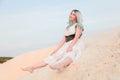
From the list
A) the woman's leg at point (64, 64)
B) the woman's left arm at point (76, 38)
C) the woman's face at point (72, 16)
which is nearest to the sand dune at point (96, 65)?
the woman's leg at point (64, 64)

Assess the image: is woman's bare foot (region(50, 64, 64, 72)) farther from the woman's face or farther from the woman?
the woman's face

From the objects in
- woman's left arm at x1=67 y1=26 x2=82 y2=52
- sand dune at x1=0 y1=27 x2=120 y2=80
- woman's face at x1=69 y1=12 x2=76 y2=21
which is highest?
woman's face at x1=69 y1=12 x2=76 y2=21

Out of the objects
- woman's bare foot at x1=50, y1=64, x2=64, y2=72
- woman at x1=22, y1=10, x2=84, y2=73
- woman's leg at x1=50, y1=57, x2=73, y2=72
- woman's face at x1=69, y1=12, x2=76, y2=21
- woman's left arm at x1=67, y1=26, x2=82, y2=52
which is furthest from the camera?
woman's face at x1=69, y1=12, x2=76, y2=21

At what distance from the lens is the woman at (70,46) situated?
952 cm

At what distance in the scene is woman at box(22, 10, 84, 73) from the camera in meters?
9.52

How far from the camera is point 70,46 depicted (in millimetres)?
9695

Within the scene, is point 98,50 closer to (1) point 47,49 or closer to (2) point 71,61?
(2) point 71,61

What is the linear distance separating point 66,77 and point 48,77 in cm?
81

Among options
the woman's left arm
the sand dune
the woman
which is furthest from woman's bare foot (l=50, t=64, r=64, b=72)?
the woman's left arm

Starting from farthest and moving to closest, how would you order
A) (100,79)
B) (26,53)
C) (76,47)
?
(26,53) → (76,47) → (100,79)

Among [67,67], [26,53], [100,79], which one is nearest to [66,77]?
[67,67]

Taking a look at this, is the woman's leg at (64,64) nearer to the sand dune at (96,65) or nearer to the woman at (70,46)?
the woman at (70,46)

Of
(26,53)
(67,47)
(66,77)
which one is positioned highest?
(67,47)

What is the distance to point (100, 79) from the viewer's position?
9.12 metres
